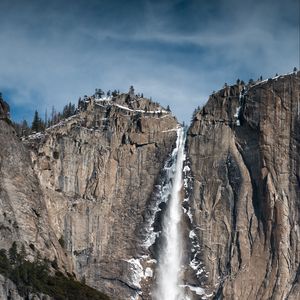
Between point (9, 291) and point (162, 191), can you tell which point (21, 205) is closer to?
point (9, 291)

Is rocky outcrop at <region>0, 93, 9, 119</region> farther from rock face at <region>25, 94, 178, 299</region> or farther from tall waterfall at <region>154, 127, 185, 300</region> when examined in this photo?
tall waterfall at <region>154, 127, 185, 300</region>

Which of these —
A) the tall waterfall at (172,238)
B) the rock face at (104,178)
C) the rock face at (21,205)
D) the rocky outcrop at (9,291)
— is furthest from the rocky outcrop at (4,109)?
the rocky outcrop at (9,291)

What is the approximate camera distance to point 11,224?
338 feet

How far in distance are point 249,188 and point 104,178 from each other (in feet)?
57.5

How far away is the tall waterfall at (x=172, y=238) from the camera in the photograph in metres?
112

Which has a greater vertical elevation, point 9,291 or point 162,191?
point 162,191

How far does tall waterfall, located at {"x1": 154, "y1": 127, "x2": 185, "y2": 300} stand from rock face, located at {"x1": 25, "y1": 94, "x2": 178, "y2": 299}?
1.55 meters

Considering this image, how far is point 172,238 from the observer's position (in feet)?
377

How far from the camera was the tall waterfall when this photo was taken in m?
112

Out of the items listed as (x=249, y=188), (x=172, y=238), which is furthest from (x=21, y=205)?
(x=249, y=188)

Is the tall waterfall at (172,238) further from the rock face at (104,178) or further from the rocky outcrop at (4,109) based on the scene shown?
the rocky outcrop at (4,109)

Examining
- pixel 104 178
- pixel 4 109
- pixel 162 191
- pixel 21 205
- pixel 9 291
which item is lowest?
pixel 9 291

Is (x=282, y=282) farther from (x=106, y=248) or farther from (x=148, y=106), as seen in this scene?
(x=148, y=106)

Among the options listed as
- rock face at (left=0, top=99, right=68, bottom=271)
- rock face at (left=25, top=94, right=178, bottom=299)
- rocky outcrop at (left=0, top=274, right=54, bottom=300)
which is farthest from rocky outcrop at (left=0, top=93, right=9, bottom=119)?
rocky outcrop at (left=0, top=274, right=54, bottom=300)
